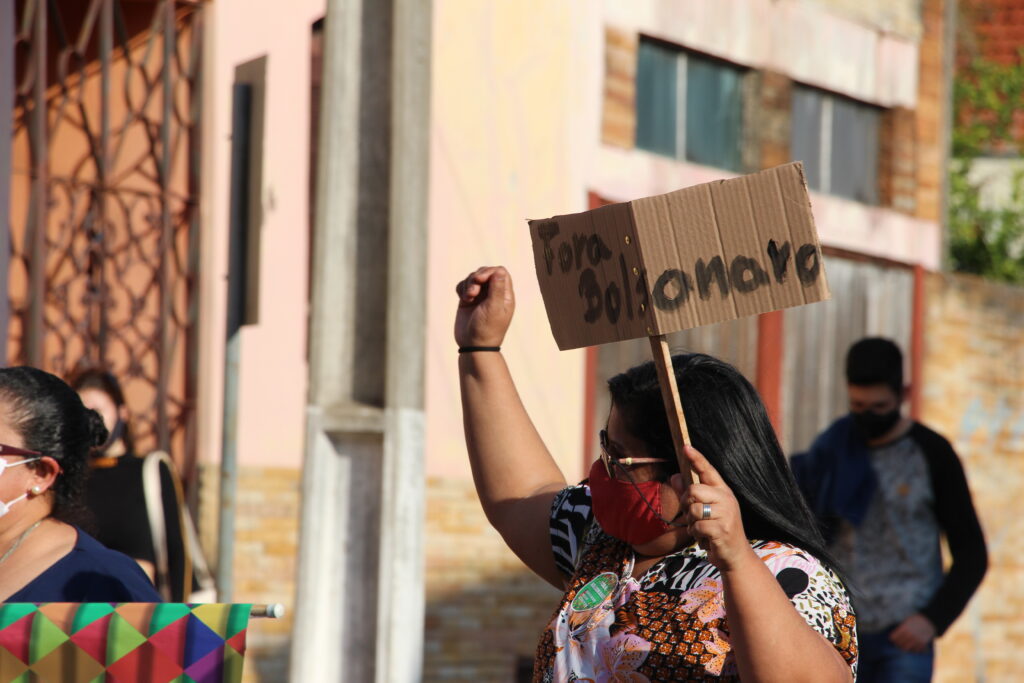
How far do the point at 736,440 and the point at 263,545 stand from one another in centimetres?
505

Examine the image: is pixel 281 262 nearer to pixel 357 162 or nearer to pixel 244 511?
pixel 244 511

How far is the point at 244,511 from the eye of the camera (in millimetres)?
7379

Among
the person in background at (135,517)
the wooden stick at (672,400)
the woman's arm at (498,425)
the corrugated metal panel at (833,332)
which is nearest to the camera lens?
the wooden stick at (672,400)

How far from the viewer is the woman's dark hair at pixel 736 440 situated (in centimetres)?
271

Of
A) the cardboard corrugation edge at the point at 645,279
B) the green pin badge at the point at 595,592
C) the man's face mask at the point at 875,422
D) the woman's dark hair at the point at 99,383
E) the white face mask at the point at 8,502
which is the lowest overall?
the green pin badge at the point at 595,592

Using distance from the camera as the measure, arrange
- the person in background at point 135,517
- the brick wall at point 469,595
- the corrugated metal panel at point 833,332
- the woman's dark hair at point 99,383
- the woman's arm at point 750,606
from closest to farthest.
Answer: the woman's arm at point 750,606
the person in background at point 135,517
the woman's dark hair at point 99,383
the brick wall at point 469,595
the corrugated metal panel at point 833,332

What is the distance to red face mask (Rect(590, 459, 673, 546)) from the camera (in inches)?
107

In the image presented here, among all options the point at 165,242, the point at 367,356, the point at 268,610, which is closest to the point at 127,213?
the point at 165,242

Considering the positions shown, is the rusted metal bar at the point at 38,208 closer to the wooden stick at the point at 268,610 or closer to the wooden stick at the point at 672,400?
the wooden stick at the point at 268,610

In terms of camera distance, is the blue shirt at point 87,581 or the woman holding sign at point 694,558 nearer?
the woman holding sign at point 694,558

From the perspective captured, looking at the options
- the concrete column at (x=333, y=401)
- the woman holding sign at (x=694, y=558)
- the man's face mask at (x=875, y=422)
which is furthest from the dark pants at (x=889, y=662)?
the woman holding sign at (x=694, y=558)

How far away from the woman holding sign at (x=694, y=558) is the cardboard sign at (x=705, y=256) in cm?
17

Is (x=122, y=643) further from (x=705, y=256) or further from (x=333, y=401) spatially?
(x=333, y=401)

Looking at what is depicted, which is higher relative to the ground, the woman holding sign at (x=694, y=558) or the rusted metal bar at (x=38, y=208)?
the rusted metal bar at (x=38, y=208)
